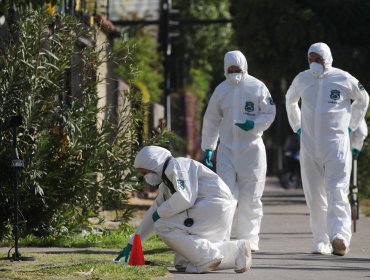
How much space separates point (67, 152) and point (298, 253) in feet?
8.30

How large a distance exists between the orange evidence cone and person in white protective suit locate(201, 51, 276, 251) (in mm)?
2920

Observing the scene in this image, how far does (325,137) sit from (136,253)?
3.39 m

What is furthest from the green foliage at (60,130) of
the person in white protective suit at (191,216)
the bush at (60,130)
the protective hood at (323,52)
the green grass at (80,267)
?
the person in white protective suit at (191,216)

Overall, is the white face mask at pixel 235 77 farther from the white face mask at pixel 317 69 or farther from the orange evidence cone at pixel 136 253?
the orange evidence cone at pixel 136 253

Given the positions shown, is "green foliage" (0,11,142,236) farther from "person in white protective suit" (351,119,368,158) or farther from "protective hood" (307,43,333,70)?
"person in white protective suit" (351,119,368,158)

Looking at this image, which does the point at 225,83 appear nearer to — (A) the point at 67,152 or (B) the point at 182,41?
(A) the point at 67,152

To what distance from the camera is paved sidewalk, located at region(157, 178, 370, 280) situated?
11.4 meters

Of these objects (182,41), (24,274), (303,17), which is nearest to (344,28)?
(303,17)

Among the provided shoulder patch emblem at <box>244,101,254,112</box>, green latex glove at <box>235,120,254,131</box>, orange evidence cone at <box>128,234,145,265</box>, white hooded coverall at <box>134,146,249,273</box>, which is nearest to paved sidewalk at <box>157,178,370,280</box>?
white hooded coverall at <box>134,146,249,273</box>

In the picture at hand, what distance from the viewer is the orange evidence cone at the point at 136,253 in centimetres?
1137

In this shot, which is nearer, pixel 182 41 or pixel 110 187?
pixel 110 187

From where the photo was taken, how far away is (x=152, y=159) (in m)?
11.6

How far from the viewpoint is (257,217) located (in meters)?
14.4

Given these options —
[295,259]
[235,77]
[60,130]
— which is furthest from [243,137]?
[60,130]
